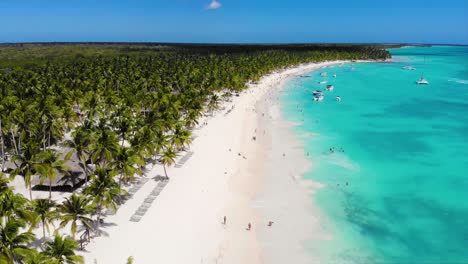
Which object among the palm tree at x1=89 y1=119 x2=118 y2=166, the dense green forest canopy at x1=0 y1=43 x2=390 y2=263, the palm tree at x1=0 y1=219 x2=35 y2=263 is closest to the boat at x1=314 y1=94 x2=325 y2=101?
the dense green forest canopy at x1=0 y1=43 x2=390 y2=263

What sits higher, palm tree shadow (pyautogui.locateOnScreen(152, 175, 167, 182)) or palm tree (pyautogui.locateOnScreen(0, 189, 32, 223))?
palm tree (pyautogui.locateOnScreen(0, 189, 32, 223))

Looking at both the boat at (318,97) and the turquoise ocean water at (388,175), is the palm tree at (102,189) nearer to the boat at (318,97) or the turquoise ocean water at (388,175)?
the turquoise ocean water at (388,175)

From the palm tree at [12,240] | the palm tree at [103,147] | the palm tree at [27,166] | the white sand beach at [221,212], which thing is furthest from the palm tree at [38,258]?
the palm tree at [103,147]

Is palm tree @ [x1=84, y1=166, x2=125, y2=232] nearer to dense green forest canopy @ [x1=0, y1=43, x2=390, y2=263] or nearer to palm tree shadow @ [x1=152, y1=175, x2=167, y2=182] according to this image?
dense green forest canopy @ [x1=0, y1=43, x2=390, y2=263]

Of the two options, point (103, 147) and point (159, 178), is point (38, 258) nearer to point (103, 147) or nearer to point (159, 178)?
point (103, 147)

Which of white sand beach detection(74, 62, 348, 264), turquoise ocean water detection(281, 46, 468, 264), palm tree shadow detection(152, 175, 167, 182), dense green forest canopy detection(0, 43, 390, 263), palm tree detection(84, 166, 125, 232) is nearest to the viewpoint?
dense green forest canopy detection(0, 43, 390, 263)
